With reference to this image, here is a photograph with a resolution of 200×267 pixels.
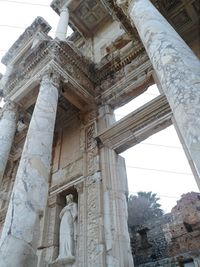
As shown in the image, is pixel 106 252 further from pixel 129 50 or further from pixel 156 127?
pixel 129 50

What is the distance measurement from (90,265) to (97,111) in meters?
4.98

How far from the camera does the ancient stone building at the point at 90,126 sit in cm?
400

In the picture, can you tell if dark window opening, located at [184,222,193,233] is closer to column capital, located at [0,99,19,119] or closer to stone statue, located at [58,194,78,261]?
stone statue, located at [58,194,78,261]

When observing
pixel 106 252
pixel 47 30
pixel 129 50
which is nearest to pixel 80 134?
pixel 129 50

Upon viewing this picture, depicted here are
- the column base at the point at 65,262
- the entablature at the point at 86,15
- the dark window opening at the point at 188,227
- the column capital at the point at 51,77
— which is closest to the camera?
the column base at the point at 65,262

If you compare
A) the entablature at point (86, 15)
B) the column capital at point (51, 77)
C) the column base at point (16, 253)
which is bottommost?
the column base at point (16, 253)

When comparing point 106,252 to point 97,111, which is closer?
point 106,252

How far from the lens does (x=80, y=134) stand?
8945 millimetres

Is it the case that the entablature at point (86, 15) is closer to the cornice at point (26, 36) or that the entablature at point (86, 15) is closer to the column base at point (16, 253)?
the cornice at point (26, 36)

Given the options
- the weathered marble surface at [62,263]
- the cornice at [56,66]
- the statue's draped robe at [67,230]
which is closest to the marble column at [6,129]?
the cornice at [56,66]

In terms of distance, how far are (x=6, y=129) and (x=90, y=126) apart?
269 cm

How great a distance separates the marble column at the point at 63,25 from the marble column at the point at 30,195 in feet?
15.5

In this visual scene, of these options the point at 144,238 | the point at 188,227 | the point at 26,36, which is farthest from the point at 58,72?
the point at 188,227

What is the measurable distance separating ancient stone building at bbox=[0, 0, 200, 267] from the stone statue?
0.09 feet
